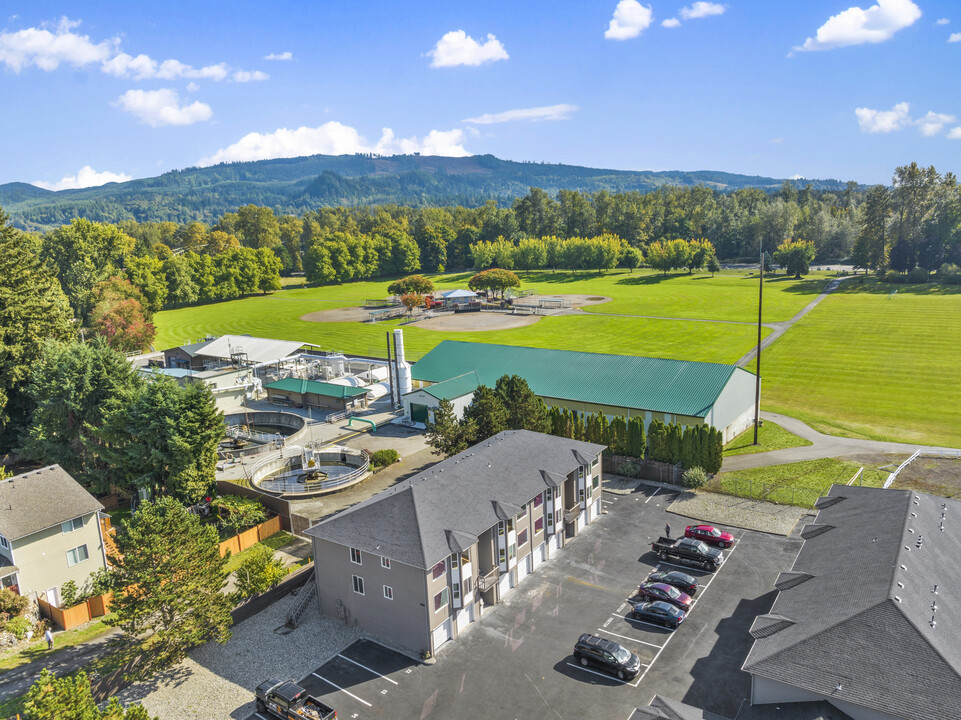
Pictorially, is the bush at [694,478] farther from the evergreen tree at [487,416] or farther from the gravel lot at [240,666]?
the gravel lot at [240,666]

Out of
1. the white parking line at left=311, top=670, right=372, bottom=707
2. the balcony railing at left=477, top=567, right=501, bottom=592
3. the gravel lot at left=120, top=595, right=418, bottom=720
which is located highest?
the balcony railing at left=477, top=567, right=501, bottom=592

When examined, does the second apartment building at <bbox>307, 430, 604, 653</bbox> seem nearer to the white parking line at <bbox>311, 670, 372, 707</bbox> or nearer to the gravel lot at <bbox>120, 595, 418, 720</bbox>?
the gravel lot at <bbox>120, 595, 418, 720</bbox>

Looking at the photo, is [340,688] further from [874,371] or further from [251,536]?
[874,371]

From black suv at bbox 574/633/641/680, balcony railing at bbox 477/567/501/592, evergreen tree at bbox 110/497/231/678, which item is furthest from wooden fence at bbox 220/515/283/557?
black suv at bbox 574/633/641/680

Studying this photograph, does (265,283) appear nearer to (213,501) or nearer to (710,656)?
(213,501)

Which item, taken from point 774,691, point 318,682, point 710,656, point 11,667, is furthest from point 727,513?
point 11,667

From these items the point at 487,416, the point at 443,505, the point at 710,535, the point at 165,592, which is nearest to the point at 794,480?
the point at 710,535
